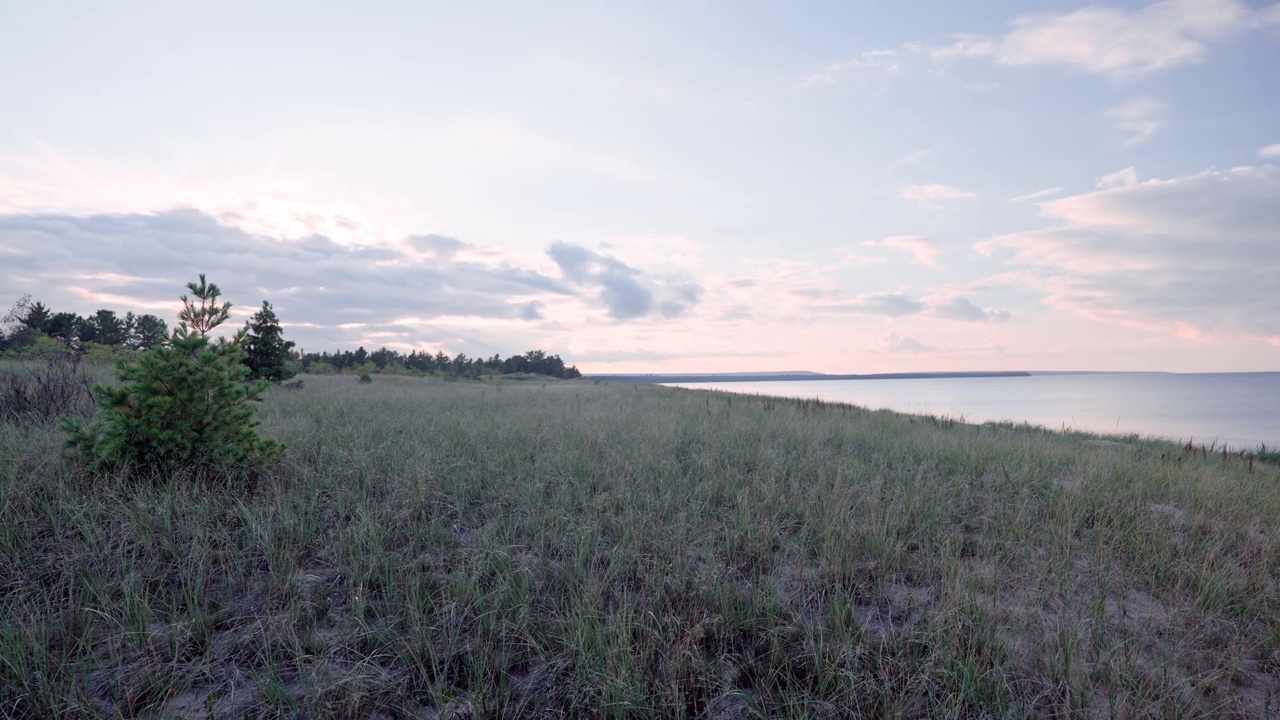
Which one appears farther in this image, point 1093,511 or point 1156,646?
point 1093,511

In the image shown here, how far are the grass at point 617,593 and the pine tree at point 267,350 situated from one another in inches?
475

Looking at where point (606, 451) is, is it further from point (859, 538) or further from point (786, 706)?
point (786, 706)

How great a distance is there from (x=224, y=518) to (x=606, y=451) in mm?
4488

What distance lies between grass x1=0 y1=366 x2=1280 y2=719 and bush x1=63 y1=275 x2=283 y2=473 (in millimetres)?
357

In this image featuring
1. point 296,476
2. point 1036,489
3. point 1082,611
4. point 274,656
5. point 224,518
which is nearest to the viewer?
point 274,656

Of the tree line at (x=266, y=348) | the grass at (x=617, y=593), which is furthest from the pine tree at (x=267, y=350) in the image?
the grass at (x=617, y=593)

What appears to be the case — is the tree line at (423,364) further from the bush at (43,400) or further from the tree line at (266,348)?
the bush at (43,400)

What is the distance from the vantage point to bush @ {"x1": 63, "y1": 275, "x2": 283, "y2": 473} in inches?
243

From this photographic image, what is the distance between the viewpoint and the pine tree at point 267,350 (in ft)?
62.6

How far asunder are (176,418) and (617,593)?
5.32m

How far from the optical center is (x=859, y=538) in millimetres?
5477

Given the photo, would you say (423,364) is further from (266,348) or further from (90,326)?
(266,348)

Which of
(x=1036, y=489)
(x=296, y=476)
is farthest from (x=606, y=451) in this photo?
(x=1036, y=489)

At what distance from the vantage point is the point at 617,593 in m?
4.36
